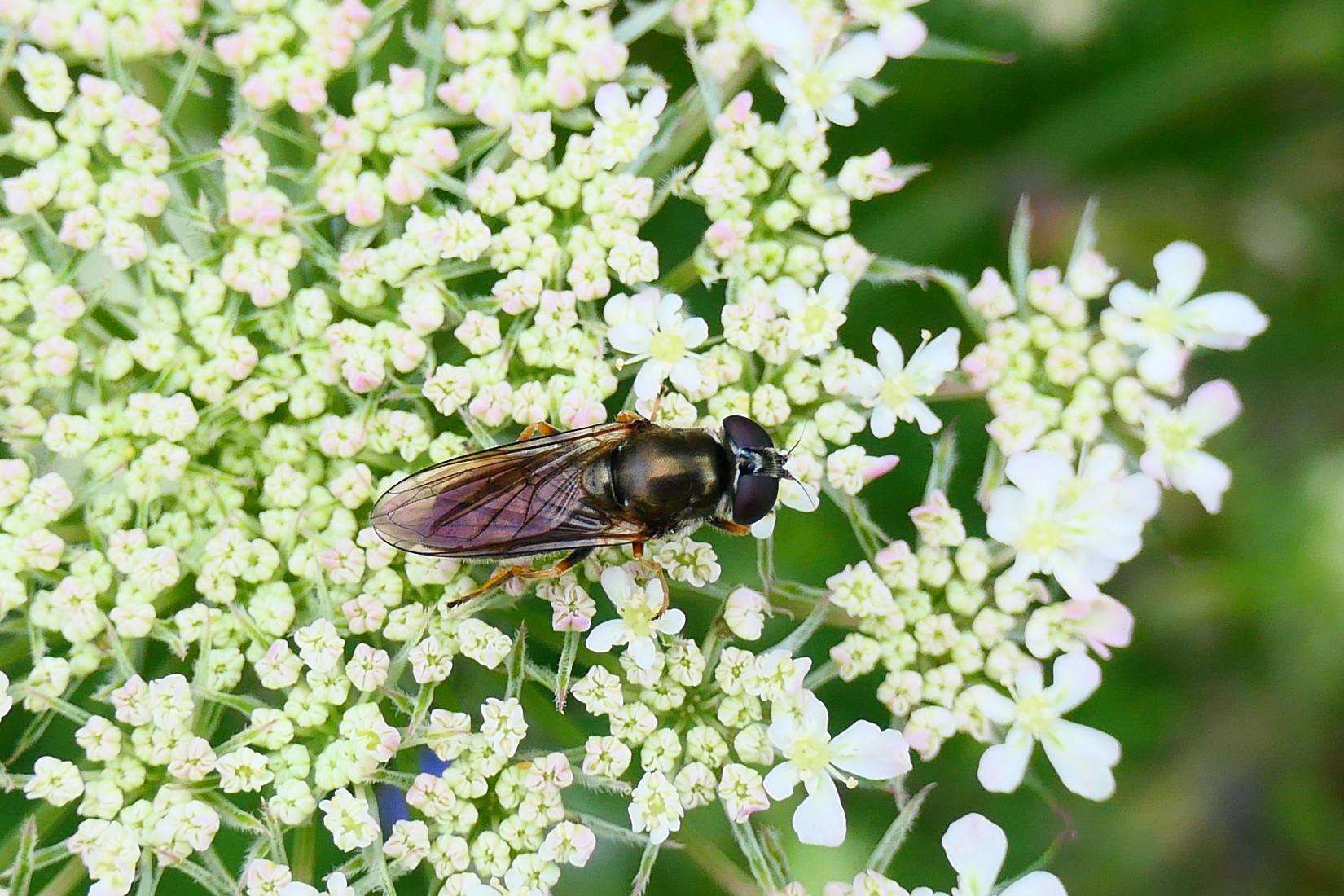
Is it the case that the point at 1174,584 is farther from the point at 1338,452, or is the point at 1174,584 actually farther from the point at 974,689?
the point at 974,689


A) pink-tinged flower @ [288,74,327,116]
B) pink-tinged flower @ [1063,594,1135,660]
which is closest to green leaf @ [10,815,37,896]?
pink-tinged flower @ [288,74,327,116]

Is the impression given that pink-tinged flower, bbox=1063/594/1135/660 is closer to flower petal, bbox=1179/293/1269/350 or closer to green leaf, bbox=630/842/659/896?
flower petal, bbox=1179/293/1269/350

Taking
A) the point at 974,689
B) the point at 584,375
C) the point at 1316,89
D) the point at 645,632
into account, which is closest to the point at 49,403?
the point at 584,375

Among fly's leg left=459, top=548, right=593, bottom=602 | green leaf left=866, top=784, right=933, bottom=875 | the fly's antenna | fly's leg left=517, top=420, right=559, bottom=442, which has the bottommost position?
green leaf left=866, top=784, right=933, bottom=875

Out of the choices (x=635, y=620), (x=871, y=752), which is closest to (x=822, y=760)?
(x=871, y=752)

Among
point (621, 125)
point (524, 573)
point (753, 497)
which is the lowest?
point (524, 573)

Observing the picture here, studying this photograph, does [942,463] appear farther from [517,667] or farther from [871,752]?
[517,667]
